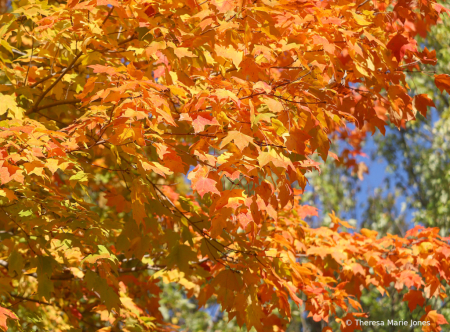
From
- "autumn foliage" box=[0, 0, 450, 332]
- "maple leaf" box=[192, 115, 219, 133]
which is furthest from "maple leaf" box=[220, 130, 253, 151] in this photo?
"maple leaf" box=[192, 115, 219, 133]

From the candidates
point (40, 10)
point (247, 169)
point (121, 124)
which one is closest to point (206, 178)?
point (247, 169)

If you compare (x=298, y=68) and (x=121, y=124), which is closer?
(x=121, y=124)

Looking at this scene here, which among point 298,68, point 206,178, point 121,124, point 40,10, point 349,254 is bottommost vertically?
A: point 349,254

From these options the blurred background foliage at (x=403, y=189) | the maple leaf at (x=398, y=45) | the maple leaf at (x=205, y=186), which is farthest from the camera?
the blurred background foliage at (x=403, y=189)

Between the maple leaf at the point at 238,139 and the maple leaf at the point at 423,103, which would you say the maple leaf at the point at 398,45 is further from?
the maple leaf at the point at 238,139

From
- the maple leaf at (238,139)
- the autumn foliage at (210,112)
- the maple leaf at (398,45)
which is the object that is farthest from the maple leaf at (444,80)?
the maple leaf at (238,139)

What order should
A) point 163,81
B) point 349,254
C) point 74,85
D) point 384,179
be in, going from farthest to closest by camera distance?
point 384,179 → point 349,254 → point 74,85 → point 163,81

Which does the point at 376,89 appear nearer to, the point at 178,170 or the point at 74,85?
the point at 178,170

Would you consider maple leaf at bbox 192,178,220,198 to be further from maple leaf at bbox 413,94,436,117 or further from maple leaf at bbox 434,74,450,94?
maple leaf at bbox 434,74,450,94

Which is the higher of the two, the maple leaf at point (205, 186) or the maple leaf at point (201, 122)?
the maple leaf at point (201, 122)

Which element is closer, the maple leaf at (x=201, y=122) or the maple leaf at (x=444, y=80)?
the maple leaf at (x=201, y=122)

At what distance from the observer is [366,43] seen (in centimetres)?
275

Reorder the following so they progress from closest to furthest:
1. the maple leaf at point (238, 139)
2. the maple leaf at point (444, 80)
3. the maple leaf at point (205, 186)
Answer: the maple leaf at point (238, 139), the maple leaf at point (205, 186), the maple leaf at point (444, 80)

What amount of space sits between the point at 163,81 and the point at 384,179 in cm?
804
